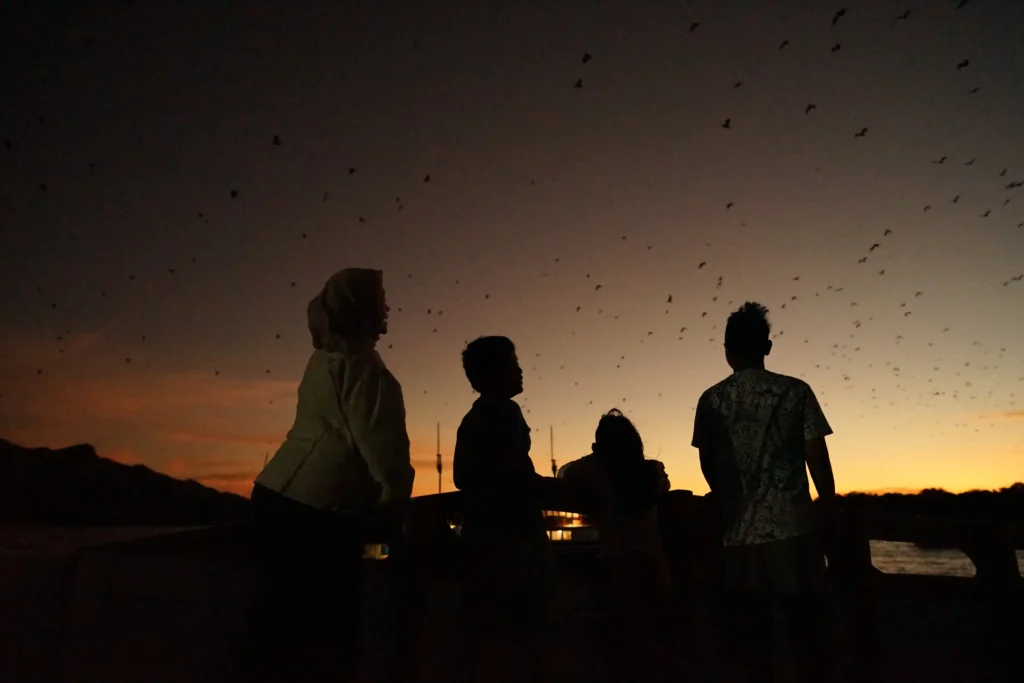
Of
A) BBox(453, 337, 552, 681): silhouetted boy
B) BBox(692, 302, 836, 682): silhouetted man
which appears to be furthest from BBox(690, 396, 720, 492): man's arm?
BBox(453, 337, 552, 681): silhouetted boy

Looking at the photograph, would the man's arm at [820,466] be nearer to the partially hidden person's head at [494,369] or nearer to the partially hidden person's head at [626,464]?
the partially hidden person's head at [626,464]

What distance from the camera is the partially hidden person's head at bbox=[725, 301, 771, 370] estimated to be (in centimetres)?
400

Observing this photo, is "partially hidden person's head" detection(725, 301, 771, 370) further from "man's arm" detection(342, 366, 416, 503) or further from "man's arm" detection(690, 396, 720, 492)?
"man's arm" detection(342, 366, 416, 503)

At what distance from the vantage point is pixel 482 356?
3580 mm

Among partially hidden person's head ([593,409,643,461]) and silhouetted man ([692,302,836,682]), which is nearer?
silhouetted man ([692,302,836,682])

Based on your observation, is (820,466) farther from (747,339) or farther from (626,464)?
(626,464)

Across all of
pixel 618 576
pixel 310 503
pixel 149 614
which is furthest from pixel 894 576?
pixel 149 614

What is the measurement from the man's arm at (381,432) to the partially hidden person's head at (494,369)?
505 millimetres

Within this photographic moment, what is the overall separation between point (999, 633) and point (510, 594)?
384 centimetres

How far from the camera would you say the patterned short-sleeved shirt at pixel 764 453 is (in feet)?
12.3

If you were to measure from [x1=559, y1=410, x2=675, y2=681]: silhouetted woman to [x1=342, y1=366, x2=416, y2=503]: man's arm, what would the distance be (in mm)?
1195

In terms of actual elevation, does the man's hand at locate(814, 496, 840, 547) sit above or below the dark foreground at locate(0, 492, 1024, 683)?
above

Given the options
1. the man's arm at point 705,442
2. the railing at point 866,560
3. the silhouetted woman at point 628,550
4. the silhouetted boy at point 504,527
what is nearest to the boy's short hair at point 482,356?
the silhouetted boy at point 504,527

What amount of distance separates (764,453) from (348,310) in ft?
7.03
